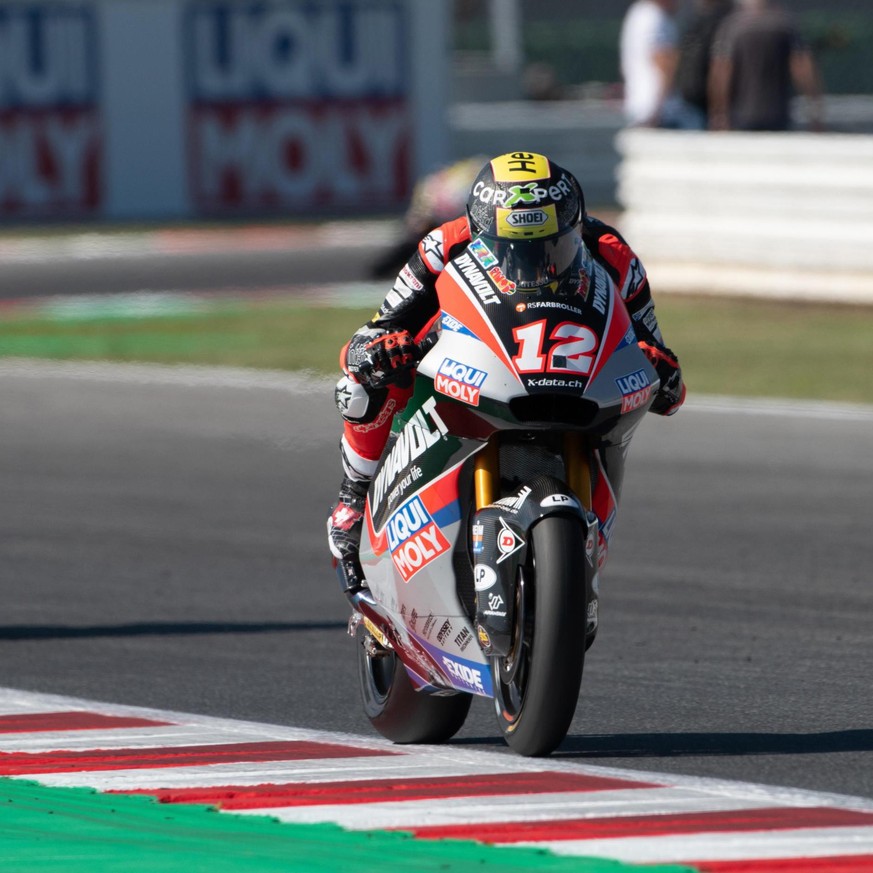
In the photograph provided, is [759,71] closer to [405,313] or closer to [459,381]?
[405,313]

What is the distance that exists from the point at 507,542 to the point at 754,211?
13.5 meters

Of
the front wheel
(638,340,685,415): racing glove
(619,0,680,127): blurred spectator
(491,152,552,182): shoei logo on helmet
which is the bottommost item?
(619,0,680,127): blurred spectator

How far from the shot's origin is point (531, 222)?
568 cm

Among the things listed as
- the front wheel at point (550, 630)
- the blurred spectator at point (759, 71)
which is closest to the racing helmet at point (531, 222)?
the front wheel at point (550, 630)

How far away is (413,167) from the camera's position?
1228 inches

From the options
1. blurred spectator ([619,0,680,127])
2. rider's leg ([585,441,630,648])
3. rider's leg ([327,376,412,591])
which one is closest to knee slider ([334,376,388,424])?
rider's leg ([327,376,412,591])

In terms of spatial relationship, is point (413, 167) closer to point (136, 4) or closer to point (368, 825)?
point (136, 4)

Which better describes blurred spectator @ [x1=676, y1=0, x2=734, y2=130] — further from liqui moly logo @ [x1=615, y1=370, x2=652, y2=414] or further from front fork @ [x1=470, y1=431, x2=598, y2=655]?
front fork @ [x1=470, y1=431, x2=598, y2=655]

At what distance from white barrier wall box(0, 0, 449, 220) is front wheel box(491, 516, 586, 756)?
81.1 ft

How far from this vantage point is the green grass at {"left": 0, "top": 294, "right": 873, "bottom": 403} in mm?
15016

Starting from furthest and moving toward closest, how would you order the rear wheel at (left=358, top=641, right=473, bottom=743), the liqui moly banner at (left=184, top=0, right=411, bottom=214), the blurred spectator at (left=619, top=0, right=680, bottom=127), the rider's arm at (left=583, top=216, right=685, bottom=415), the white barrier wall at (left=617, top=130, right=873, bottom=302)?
1. the liqui moly banner at (left=184, top=0, right=411, bottom=214)
2. the blurred spectator at (left=619, top=0, right=680, bottom=127)
3. the white barrier wall at (left=617, top=130, right=873, bottom=302)
4. the rear wheel at (left=358, top=641, right=473, bottom=743)
5. the rider's arm at (left=583, top=216, right=685, bottom=415)

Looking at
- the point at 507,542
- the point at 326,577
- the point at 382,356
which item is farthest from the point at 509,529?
the point at 326,577

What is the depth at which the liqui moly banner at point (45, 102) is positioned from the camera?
2936 cm

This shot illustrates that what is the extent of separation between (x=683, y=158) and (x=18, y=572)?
10.9 m
